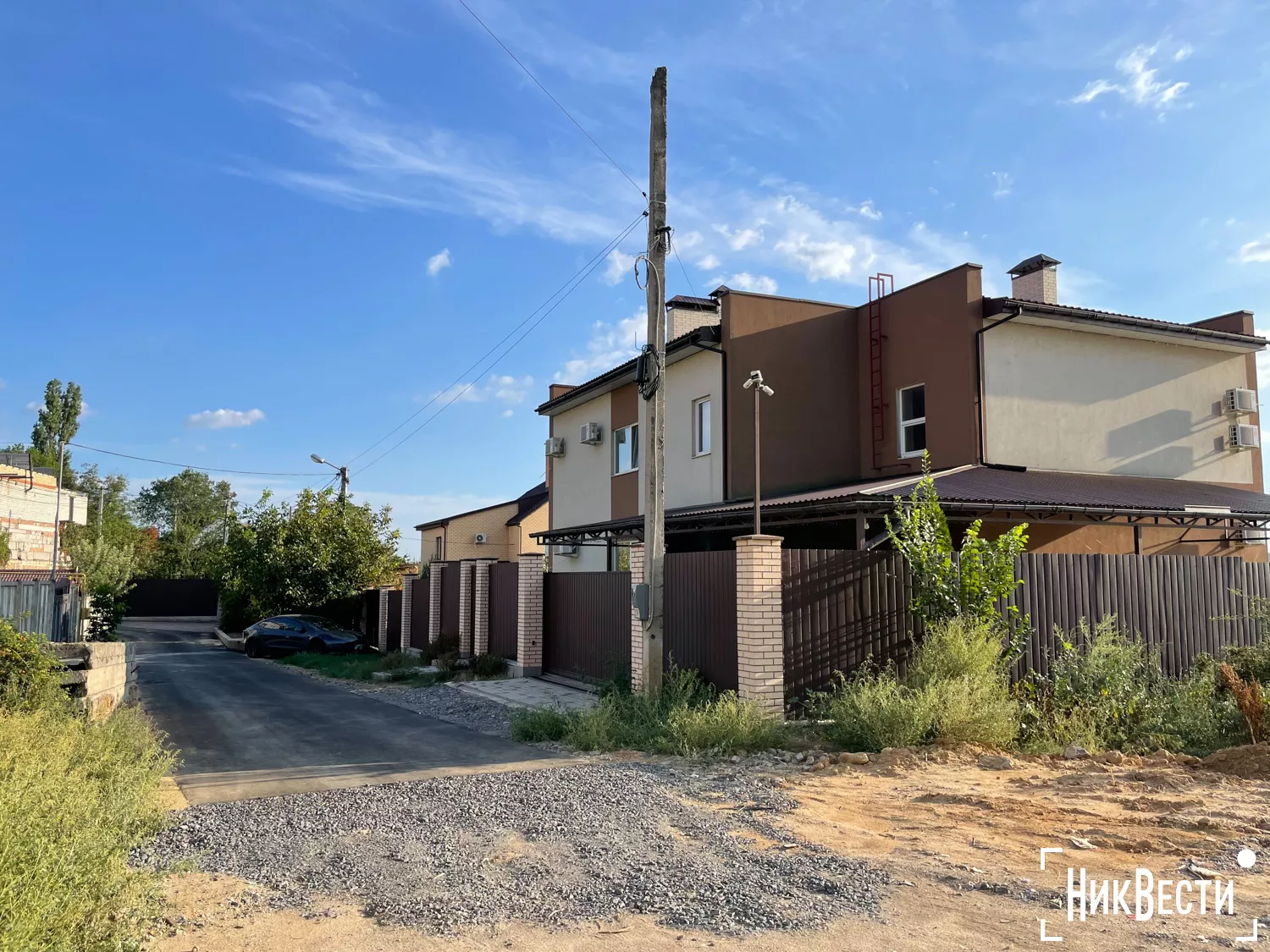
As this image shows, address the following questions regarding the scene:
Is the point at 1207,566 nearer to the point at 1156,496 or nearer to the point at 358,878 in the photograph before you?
the point at 1156,496

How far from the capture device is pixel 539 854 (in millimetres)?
6172

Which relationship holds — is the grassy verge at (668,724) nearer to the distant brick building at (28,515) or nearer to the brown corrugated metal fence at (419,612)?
the brown corrugated metal fence at (419,612)

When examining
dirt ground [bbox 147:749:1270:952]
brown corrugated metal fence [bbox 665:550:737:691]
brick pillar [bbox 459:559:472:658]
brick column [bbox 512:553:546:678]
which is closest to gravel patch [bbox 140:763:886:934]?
dirt ground [bbox 147:749:1270:952]

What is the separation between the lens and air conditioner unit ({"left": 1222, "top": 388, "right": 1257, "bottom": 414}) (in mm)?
18547

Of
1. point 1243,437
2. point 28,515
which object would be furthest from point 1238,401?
point 28,515

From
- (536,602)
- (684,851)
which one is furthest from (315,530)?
(684,851)

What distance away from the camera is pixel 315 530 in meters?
28.7

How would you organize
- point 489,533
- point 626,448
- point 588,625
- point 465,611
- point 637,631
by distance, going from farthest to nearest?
1. point 489,533
2. point 626,448
3. point 465,611
4. point 588,625
5. point 637,631

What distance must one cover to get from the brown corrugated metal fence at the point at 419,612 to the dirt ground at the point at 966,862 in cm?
1628

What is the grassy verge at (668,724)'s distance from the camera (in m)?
9.75

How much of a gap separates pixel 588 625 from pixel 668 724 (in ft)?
18.7

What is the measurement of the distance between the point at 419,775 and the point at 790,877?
14.8 ft

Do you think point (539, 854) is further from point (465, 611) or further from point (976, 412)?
point (465, 611)

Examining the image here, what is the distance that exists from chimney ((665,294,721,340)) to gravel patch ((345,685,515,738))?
9.13m
